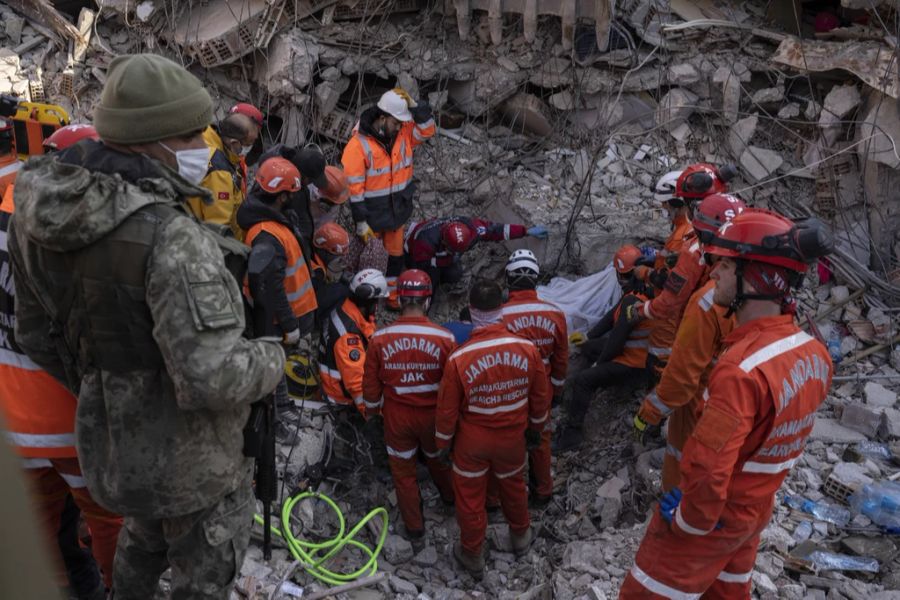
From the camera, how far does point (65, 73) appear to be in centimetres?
756

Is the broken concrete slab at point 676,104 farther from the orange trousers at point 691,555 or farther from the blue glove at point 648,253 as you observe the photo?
the orange trousers at point 691,555

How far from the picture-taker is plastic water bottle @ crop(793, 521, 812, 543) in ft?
13.1

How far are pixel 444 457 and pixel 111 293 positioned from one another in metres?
Result: 3.05

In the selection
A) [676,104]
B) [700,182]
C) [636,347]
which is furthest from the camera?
[676,104]

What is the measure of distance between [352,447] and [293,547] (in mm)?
1513

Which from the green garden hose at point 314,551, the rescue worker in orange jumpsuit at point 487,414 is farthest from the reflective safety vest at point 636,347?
the green garden hose at point 314,551

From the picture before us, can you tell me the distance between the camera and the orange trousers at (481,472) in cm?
440

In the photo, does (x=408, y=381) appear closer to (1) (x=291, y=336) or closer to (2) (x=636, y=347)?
(1) (x=291, y=336)

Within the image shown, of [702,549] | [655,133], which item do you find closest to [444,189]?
[655,133]

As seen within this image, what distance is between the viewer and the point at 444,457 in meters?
4.92

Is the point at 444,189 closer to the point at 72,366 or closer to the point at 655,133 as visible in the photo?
the point at 655,133

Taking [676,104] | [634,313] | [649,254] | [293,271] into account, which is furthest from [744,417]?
[676,104]

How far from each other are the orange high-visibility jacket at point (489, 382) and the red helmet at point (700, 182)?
5.19 feet

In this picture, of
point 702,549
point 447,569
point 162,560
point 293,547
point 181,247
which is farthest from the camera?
point 447,569
